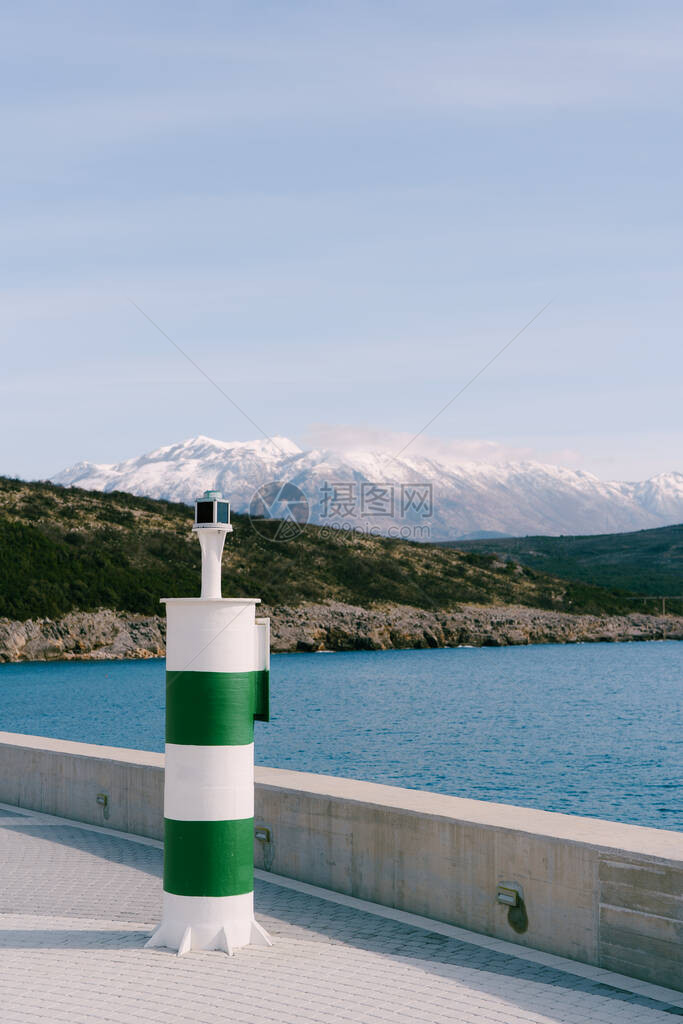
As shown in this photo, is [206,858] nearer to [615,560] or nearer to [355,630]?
[355,630]

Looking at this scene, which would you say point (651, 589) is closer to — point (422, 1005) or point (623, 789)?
point (623, 789)

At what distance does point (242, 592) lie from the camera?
258 ft

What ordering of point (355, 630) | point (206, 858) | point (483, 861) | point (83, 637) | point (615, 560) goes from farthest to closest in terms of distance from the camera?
point (615, 560) → point (355, 630) → point (83, 637) → point (483, 861) → point (206, 858)

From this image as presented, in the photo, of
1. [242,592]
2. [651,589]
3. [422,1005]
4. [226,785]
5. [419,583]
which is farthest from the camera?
[651,589]

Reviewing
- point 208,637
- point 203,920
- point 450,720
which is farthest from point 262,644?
point 450,720

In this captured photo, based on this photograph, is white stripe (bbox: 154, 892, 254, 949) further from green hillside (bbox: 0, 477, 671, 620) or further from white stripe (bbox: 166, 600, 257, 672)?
green hillside (bbox: 0, 477, 671, 620)

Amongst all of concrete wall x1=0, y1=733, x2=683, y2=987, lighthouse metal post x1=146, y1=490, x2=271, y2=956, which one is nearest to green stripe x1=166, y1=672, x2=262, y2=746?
lighthouse metal post x1=146, y1=490, x2=271, y2=956

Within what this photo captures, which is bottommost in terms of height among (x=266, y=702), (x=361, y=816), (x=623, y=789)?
(x=623, y=789)

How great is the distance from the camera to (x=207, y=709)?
730 centimetres

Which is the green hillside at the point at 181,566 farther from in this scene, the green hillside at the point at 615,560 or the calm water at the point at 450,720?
the green hillside at the point at 615,560

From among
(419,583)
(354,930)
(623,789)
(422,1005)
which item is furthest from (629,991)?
(419,583)

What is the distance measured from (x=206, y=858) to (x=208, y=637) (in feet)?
4.56

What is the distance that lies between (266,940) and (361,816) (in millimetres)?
1459

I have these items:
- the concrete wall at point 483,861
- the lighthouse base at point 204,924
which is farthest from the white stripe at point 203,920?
the concrete wall at point 483,861
